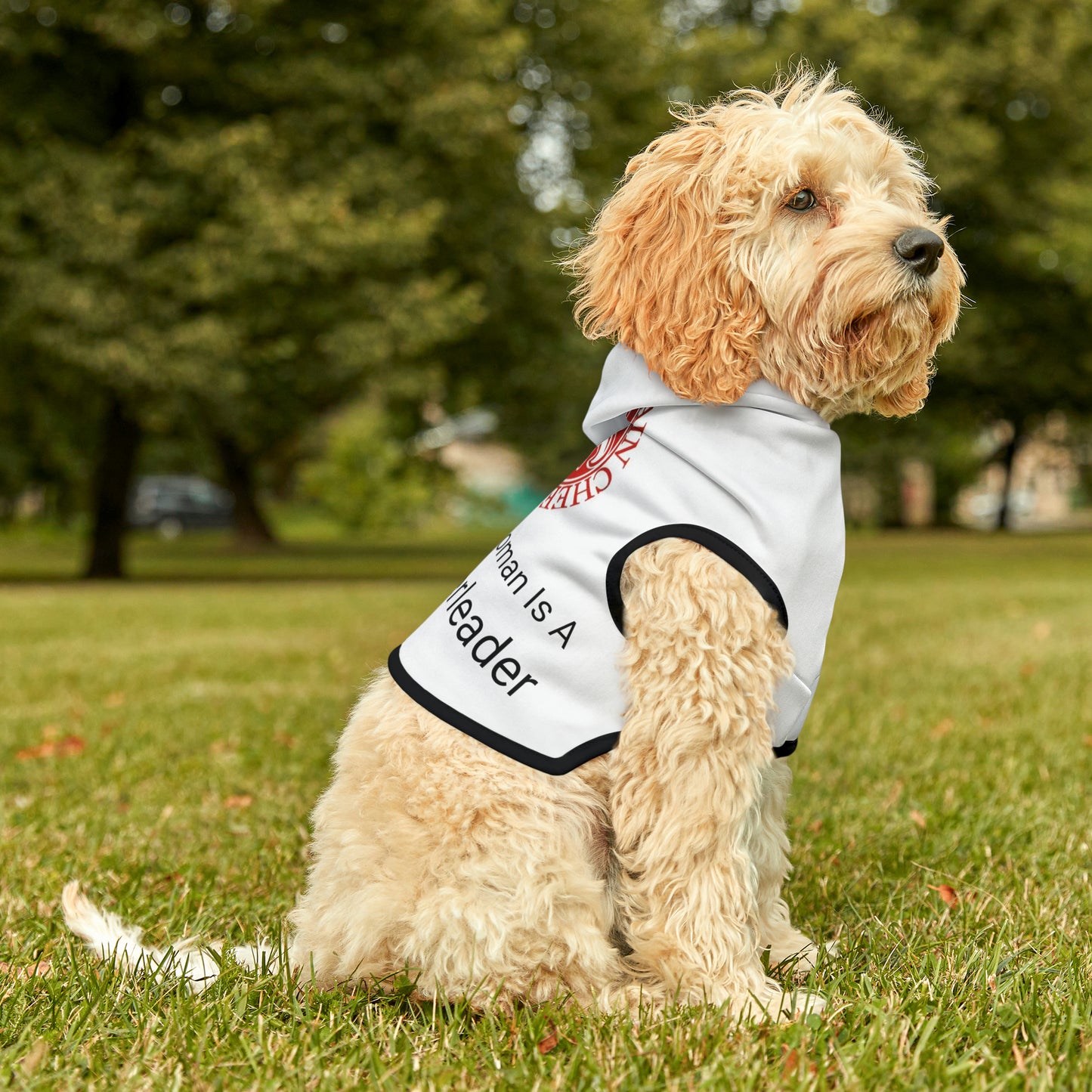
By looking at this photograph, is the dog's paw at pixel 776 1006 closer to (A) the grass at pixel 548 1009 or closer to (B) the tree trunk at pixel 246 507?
(A) the grass at pixel 548 1009

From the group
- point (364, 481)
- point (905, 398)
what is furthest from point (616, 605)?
point (364, 481)

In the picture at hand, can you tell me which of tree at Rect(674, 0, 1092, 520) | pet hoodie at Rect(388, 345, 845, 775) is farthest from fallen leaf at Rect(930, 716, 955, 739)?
tree at Rect(674, 0, 1092, 520)

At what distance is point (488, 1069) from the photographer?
2.46m

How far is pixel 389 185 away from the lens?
16.7 m

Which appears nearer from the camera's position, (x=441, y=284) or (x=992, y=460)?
(x=441, y=284)

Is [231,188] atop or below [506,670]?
atop

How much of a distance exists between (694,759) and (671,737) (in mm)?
80

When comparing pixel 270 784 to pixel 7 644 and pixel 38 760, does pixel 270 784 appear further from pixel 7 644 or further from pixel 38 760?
pixel 7 644

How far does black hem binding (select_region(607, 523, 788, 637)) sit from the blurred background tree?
12147 millimetres

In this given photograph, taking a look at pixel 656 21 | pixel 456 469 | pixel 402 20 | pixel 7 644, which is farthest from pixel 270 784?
pixel 456 469

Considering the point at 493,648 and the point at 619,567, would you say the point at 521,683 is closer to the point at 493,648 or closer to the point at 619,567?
the point at 493,648

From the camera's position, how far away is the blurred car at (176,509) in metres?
48.5

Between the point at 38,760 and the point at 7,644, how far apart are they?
201 inches

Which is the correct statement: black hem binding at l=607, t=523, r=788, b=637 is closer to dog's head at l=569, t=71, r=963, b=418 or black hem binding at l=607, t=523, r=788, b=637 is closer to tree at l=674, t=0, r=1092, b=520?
dog's head at l=569, t=71, r=963, b=418
